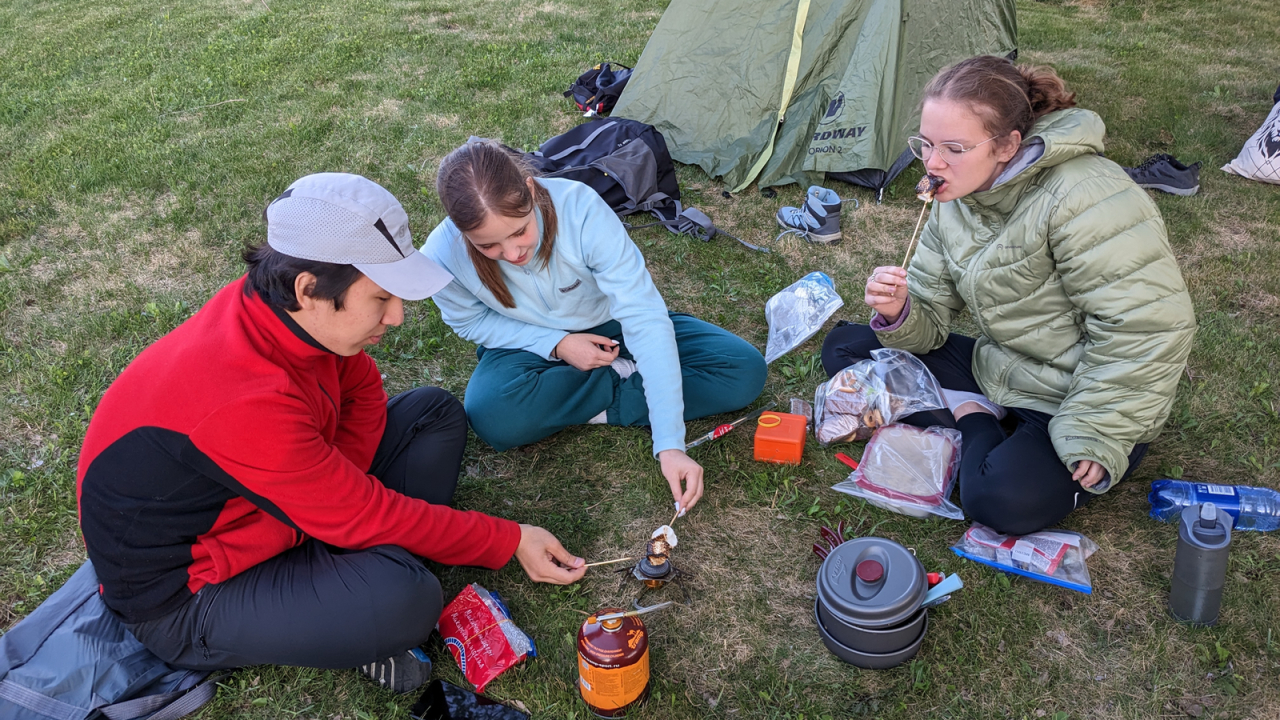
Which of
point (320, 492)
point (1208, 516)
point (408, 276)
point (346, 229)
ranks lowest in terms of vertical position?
point (1208, 516)

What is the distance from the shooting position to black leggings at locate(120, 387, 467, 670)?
1.96 metres

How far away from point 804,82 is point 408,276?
3.48m

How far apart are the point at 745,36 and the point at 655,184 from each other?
3.79 ft

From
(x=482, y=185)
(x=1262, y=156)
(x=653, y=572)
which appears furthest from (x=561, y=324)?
(x=1262, y=156)

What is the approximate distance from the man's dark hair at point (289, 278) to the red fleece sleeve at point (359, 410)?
1.56ft

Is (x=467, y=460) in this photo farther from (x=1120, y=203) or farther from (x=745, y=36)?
(x=745, y=36)

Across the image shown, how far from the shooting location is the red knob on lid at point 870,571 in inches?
80.0

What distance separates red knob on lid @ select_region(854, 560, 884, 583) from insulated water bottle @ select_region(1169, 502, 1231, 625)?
0.83 metres

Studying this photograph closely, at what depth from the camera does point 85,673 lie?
1.94 metres

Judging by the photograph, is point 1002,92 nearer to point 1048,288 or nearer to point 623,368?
point 1048,288

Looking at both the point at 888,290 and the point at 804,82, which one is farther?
the point at 804,82

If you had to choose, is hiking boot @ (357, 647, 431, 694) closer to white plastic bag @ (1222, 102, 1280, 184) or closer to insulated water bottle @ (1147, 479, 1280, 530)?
insulated water bottle @ (1147, 479, 1280, 530)

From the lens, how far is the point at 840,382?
9.82 ft

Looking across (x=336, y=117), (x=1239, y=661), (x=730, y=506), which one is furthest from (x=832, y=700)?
(x=336, y=117)
